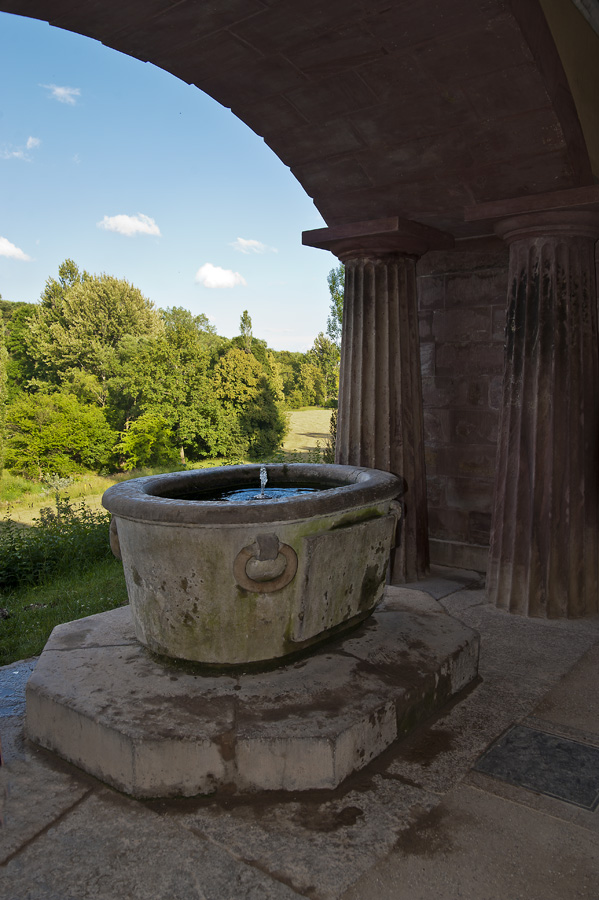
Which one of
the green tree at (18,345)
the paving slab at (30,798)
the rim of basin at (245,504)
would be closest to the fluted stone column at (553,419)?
the rim of basin at (245,504)

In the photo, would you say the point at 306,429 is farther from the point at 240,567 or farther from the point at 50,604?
the point at 240,567

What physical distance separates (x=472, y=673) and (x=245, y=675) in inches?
45.2

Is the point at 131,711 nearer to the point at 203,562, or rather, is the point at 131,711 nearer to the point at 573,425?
the point at 203,562

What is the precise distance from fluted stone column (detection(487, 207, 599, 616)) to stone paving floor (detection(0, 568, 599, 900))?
1.33 metres

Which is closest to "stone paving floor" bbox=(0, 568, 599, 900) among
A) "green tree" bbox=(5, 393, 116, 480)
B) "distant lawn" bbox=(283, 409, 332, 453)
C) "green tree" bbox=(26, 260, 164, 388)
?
"green tree" bbox=(5, 393, 116, 480)

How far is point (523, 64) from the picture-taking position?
317 centimetres


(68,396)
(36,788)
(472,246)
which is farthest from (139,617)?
(68,396)

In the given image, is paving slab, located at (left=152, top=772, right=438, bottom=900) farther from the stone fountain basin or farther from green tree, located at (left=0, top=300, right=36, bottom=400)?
green tree, located at (left=0, top=300, right=36, bottom=400)

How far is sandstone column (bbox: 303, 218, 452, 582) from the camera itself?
4.58 meters

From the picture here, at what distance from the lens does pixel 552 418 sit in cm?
394

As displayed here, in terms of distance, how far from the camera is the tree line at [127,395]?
21641mm

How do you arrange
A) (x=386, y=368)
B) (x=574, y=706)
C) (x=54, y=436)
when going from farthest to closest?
(x=54, y=436) < (x=386, y=368) < (x=574, y=706)

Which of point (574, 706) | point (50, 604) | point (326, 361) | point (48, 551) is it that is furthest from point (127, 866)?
point (326, 361)

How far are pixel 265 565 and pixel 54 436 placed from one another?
2063 centimetres
